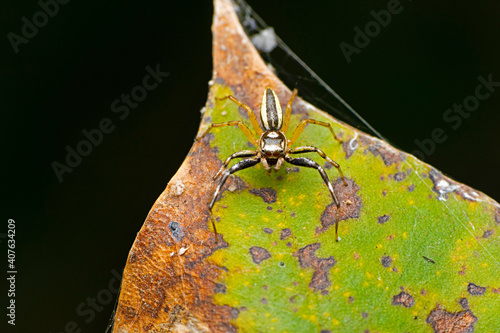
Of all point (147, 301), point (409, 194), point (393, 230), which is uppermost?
point (409, 194)

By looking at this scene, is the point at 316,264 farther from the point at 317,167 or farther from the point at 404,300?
the point at 317,167

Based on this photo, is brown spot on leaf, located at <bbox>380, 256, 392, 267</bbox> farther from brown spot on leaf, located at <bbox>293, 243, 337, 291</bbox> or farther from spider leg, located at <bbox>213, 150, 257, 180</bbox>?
spider leg, located at <bbox>213, 150, 257, 180</bbox>

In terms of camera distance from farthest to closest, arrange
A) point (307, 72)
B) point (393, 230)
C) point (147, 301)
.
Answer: point (307, 72) < point (393, 230) < point (147, 301)

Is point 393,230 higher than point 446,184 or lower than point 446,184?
lower

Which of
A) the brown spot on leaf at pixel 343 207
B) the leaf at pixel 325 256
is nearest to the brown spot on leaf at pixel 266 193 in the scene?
the leaf at pixel 325 256

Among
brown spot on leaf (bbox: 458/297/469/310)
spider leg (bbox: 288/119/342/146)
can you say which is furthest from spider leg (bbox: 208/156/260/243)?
brown spot on leaf (bbox: 458/297/469/310)

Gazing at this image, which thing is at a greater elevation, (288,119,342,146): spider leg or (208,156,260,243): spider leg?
(288,119,342,146): spider leg

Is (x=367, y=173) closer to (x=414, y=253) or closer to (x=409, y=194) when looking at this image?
(x=409, y=194)

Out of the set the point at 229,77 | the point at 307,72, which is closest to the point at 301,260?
the point at 229,77
